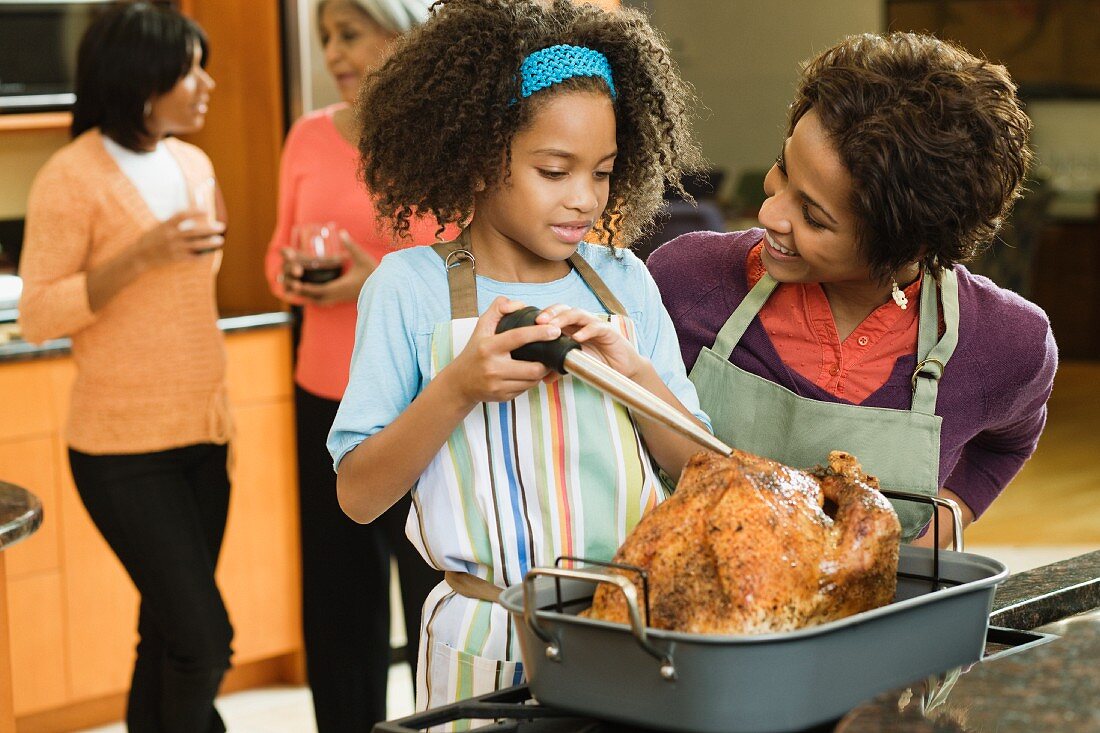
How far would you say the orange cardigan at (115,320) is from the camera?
243 cm

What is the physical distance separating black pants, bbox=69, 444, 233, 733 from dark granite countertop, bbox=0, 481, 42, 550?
2.29ft

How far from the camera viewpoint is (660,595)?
86 centimetres

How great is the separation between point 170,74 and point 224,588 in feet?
4.29

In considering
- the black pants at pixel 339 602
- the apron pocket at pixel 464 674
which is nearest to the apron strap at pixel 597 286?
the apron pocket at pixel 464 674

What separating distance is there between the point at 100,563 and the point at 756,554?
2.54 meters

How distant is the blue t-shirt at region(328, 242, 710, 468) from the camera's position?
46.0 inches

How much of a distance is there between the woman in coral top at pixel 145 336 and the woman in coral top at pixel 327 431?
0.17 metres

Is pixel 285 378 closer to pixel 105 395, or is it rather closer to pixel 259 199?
pixel 259 199

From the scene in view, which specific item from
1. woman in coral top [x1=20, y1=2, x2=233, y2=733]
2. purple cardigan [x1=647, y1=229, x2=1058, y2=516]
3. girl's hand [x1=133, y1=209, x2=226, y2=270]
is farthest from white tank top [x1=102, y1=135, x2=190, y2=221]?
purple cardigan [x1=647, y1=229, x2=1058, y2=516]

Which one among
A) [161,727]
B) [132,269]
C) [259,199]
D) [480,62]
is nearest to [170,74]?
[132,269]

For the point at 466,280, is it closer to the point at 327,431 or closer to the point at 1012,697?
the point at 1012,697

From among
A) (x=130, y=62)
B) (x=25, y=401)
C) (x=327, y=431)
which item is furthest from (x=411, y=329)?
(x=25, y=401)

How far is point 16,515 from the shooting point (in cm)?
159

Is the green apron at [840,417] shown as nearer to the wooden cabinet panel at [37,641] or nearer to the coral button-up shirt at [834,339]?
the coral button-up shirt at [834,339]
